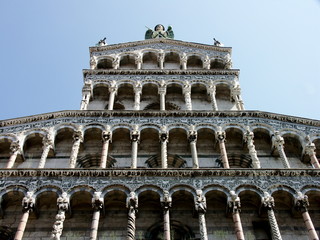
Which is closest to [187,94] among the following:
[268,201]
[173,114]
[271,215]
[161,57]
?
[173,114]

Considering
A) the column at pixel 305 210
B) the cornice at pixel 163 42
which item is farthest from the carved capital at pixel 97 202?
the cornice at pixel 163 42

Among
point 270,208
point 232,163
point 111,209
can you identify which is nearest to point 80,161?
point 111,209

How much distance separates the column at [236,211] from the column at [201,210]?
805 mm

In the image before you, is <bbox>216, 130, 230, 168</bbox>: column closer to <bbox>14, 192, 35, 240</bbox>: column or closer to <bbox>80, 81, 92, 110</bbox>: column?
<bbox>80, 81, 92, 110</bbox>: column

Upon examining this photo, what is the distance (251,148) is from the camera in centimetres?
1706

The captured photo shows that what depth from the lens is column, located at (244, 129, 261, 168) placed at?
53.8ft

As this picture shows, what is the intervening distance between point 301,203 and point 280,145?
3197mm

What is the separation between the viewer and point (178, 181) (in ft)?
49.4

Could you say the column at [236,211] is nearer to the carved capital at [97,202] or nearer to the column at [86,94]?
the carved capital at [97,202]

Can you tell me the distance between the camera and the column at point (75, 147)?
1627 centimetres

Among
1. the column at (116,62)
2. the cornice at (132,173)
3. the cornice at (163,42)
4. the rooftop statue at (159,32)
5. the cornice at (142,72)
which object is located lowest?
the cornice at (132,173)

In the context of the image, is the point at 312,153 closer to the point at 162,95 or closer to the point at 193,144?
the point at 193,144

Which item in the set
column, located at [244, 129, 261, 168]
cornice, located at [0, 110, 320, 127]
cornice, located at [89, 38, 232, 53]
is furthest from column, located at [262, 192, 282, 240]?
cornice, located at [89, 38, 232, 53]

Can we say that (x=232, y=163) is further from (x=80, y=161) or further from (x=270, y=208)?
(x=80, y=161)
